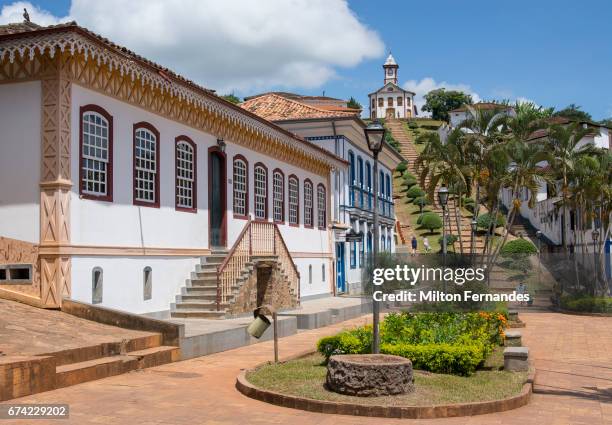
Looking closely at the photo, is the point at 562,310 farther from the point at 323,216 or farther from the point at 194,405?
the point at 194,405

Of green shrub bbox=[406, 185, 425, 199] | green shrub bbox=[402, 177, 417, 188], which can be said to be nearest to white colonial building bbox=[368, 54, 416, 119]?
green shrub bbox=[402, 177, 417, 188]

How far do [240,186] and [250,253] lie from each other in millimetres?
2709

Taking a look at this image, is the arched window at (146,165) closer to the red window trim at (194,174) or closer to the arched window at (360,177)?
the red window trim at (194,174)

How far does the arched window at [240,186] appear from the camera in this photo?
67.7ft

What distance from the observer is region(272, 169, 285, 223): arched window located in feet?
77.4

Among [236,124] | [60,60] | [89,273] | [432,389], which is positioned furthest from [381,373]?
[236,124]

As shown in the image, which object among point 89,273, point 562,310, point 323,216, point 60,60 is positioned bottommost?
point 562,310

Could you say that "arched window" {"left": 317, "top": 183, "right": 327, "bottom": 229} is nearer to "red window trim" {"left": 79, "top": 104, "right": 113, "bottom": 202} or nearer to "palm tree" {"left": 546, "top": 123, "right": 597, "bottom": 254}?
"palm tree" {"left": 546, "top": 123, "right": 597, "bottom": 254}

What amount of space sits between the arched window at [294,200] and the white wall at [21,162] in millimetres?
12535

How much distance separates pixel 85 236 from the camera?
1373cm

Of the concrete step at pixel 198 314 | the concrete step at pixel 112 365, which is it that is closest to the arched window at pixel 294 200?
the concrete step at pixel 198 314

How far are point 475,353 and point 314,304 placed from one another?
1397 cm

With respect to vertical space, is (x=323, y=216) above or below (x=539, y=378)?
above

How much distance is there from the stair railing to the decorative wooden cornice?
277 centimetres
